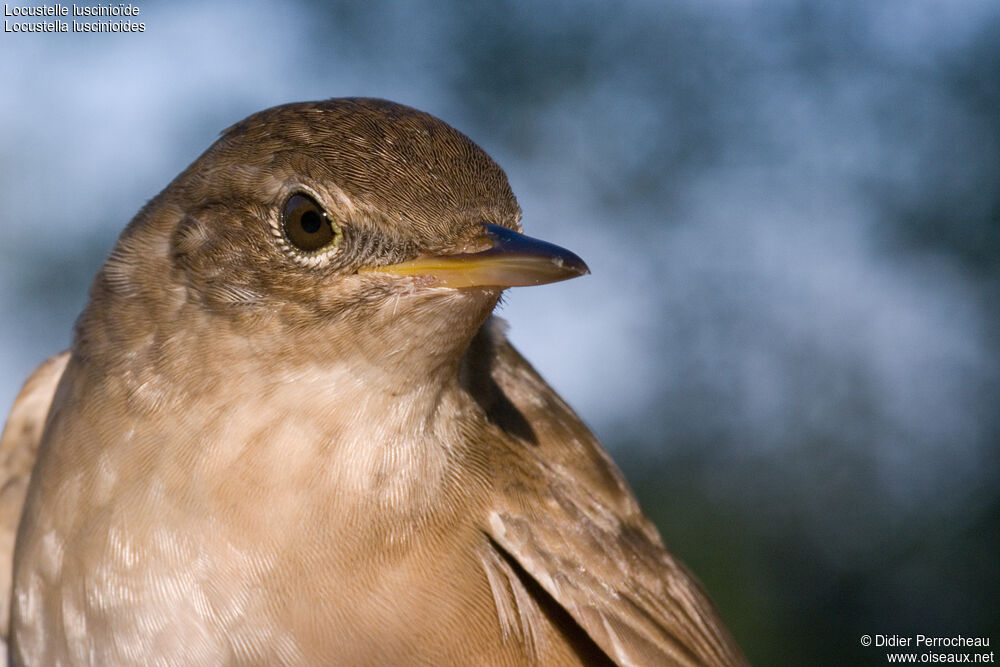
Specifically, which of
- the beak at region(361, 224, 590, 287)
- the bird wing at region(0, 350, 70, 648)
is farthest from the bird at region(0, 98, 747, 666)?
the bird wing at region(0, 350, 70, 648)

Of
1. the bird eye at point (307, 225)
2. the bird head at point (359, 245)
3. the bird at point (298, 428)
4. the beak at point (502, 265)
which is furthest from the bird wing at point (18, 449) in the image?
the beak at point (502, 265)

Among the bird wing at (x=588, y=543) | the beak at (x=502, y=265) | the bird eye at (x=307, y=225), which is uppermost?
the bird eye at (x=307, y=225)

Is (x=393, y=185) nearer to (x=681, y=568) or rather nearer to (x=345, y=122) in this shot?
(x=345, y=122)

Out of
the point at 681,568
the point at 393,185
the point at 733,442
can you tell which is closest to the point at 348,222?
the point at 393,185

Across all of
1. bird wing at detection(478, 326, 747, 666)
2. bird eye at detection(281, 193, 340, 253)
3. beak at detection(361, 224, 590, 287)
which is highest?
bird eye at detection(281, 193, 340, 253)

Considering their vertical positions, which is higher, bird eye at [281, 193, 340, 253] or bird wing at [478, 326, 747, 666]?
bird eye at [281, 193, 340, 253]

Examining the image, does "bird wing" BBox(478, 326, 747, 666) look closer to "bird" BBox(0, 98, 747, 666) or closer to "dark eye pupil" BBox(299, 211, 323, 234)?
"bird" BBox(0, 98, 747, 666)

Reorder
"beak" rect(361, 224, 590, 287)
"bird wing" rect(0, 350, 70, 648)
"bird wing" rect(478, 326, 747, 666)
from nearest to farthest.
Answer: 1. "beak" rect(361, 224, 590, 287)
2. "bird wing" rect(478, 326, 747, 666)
3. "bird wing" rect(0, 350, 70, 648)

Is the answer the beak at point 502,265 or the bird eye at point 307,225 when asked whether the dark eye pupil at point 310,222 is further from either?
the beak at point 502,265
